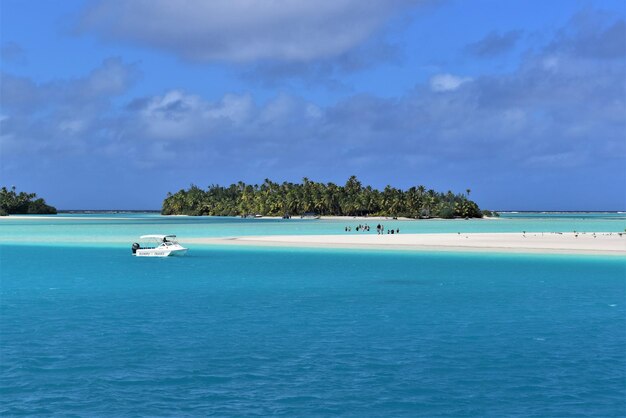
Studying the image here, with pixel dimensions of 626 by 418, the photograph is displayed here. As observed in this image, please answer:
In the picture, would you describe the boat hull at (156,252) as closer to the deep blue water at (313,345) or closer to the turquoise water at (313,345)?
the turquoise water at (313,345)

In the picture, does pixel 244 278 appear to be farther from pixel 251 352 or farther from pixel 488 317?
pixel 251 352

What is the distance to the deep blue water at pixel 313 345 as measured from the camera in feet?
55.5

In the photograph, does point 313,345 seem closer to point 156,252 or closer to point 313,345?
point 313,345

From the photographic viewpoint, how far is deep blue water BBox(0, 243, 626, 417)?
666 inches

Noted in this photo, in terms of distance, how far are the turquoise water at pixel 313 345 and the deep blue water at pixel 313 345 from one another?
7cm

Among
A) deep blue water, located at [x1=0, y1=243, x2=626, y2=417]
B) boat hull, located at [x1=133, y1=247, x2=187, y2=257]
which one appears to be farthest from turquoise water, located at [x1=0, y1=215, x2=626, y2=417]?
boat hull, located at [x1=133, y1=247, x2=187, y2=257]

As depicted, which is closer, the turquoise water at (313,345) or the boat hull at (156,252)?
the turquoise water at (313,345)

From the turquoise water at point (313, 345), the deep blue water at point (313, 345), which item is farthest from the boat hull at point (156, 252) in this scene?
the deep blue water at point (313, 345)

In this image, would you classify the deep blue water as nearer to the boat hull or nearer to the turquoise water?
the turquoise water

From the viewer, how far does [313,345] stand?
23.1m

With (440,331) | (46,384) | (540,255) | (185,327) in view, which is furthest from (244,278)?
(540,255)

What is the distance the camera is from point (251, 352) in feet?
72.4

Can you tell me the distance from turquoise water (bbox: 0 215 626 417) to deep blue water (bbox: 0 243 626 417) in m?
0.07

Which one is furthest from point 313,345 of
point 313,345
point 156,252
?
point 156,252
